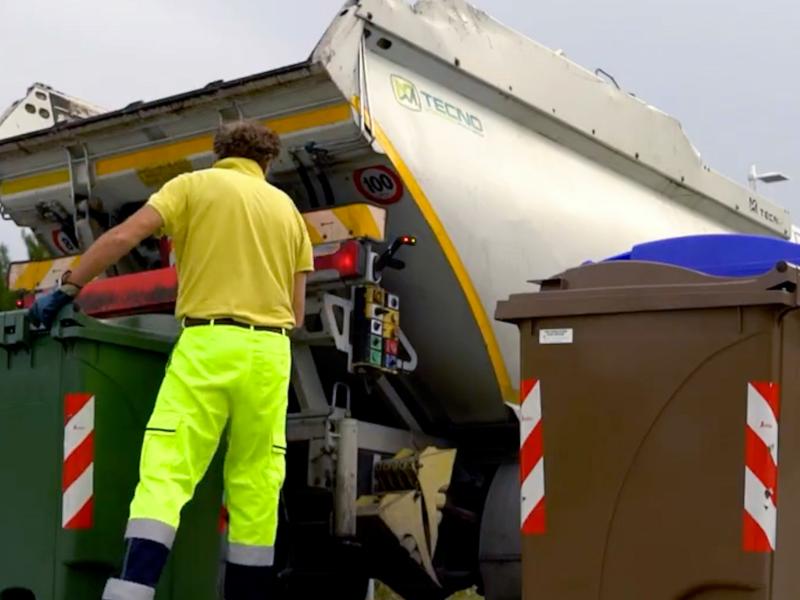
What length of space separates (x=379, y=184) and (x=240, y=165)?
863 millimetres

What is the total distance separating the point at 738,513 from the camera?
343 centimetres

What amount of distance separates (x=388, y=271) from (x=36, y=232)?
169cm

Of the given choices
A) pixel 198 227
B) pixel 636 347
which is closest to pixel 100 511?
pixel 198 227

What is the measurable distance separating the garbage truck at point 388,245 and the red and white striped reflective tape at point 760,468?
63.1 inches

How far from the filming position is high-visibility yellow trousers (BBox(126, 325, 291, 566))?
11.8 feet

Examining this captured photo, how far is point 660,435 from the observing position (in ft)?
11.7

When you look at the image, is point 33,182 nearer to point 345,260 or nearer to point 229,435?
point 345,260

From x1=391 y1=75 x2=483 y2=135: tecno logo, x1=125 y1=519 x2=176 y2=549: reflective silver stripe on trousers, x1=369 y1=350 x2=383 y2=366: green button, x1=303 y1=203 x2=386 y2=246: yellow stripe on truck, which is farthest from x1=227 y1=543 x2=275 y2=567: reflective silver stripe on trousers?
x1=391 y1=75 x2=483 y2=135: tecno logo

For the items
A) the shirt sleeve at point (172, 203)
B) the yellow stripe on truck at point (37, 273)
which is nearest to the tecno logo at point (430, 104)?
the shirt sleeve at point (172, 203)

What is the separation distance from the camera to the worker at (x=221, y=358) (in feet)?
11.8

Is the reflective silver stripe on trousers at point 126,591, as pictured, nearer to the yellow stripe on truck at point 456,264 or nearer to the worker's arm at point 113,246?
the worker's arm at point 113,246

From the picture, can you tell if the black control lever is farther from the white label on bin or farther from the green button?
the white label on bin

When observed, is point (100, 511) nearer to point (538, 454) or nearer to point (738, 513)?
point (538, 454)

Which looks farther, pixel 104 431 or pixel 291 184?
pixel 291 184
